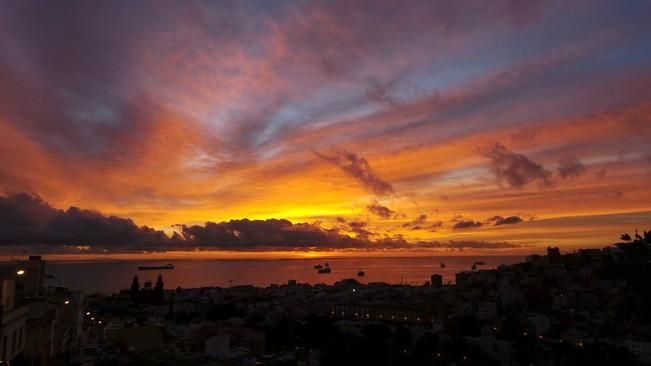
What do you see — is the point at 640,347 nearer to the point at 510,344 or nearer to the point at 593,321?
the point at 510,344

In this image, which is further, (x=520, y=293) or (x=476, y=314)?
(x=520, y=293)

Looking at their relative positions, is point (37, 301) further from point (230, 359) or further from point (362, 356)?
point (362, 356)

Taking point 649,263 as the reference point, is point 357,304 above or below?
below

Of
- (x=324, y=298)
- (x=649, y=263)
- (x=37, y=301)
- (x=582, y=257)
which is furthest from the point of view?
(x=582, y=257)

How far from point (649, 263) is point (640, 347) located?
3211 centimetres

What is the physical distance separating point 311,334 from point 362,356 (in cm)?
1323

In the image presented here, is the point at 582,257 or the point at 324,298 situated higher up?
the point at 582,257

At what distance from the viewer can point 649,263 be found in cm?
527

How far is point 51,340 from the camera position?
19.5m

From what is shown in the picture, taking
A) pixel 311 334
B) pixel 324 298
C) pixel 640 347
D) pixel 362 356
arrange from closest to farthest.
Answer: pixel 362 356, pixel 640 347, pixel 311 334, pixel 324 298

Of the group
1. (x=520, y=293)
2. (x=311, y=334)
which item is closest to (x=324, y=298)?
(x=520, y=293)

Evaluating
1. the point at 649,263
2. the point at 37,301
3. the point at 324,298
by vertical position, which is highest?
the point at 649,263

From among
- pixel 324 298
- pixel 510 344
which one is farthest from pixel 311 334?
pixel 324 298

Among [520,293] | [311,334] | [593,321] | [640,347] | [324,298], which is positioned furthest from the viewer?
[324,298]
